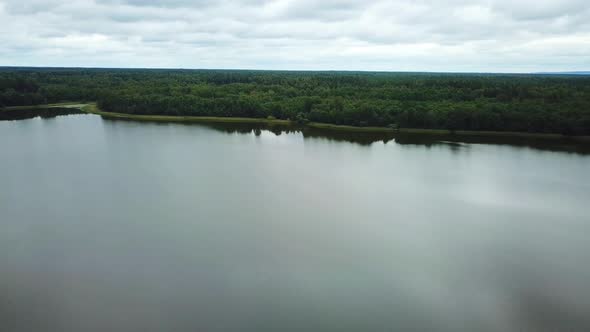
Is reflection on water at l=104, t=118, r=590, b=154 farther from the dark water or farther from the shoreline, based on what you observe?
the dark water

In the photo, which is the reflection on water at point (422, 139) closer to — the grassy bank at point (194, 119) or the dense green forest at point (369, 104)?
the dense green forest at point (369, 104)

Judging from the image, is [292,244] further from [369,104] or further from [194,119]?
[194,119]

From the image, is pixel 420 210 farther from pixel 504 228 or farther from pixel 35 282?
pixel 35 282

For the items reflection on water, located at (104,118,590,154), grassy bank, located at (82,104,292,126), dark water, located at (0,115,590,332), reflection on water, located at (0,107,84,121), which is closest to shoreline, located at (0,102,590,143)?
grassy bank, located at (82,104,292,126)

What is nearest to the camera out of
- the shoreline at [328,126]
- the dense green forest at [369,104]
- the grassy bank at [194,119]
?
the shoreline at [328,126]

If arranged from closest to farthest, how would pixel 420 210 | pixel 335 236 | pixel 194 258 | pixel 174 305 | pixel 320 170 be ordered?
1. pixel 174 305
2. pixel 194 258
3. pixel 335 236
4. pixel 420 210
5. pixel 320 170

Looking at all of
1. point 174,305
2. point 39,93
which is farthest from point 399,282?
point 39,93

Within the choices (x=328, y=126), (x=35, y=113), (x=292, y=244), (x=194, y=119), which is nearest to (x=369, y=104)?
(x=328, y=126)

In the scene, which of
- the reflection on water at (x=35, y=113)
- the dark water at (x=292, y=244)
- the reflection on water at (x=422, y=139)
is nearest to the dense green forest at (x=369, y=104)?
the reflection on water at (x=422, y=139)
